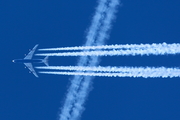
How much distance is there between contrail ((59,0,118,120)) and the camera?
1405 inches

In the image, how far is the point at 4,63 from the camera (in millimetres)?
38125

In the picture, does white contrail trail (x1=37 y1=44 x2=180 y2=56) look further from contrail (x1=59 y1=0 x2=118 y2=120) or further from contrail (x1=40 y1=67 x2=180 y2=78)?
contrail (x1=40 y1=67 x2=180 y2=78)

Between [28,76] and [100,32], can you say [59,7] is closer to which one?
[100,32]

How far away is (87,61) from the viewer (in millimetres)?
35594

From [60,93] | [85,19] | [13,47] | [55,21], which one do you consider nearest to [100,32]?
[85,19]

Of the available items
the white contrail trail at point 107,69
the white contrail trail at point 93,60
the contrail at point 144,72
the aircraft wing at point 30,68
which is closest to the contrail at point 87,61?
the white contrail trail at point 93,60

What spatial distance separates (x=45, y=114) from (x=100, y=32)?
13.2 meters

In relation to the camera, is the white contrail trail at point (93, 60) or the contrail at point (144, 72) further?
the white contrail trail at point (93, 60)

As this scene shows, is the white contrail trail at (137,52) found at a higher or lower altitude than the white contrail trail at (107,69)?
higher

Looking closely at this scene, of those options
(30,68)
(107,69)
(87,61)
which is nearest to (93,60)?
(87,61)

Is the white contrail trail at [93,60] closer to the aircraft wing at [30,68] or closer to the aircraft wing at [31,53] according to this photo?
the aircraft wing at [30,68]

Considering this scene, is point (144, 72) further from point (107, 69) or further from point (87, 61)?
point (87, 61)

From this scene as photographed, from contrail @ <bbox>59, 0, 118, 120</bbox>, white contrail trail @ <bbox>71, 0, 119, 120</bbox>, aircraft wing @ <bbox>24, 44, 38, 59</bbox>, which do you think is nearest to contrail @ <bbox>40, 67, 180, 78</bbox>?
white contrail trail @ <bbox>71, 0, 119, 120</bbox>

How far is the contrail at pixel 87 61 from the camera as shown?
35688 millimetres
